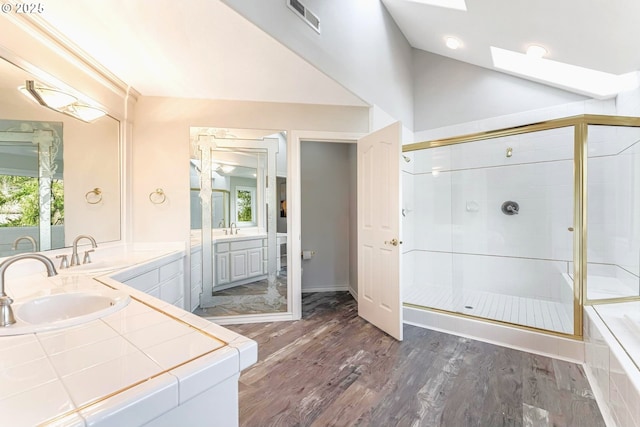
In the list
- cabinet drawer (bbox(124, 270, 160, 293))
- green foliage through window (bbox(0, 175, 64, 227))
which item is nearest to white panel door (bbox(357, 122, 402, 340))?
cabinet drawer (bbox(124, 270, 160, 293))

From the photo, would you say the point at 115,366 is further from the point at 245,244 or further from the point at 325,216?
→ the point at 325,216

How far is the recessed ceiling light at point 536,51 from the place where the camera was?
8.69 ft

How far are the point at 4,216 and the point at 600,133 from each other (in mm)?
4278

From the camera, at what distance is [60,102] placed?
1.97m

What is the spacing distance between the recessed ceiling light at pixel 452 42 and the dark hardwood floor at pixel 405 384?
10.4 ft

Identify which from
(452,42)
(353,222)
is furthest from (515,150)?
(353,222)

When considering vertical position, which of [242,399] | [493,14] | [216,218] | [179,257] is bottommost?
[242,399]

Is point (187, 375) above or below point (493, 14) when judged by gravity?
below

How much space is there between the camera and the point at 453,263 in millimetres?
3539

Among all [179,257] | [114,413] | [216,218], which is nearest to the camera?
[114,413]

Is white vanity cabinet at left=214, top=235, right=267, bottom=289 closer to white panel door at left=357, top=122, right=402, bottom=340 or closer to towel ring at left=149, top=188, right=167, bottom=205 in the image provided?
towel ring at left=149, top=188, right=167, bottom=205

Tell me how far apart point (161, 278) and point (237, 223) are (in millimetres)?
910

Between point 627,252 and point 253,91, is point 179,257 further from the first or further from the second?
point 627,252

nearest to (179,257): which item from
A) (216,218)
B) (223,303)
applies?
(216,218)
